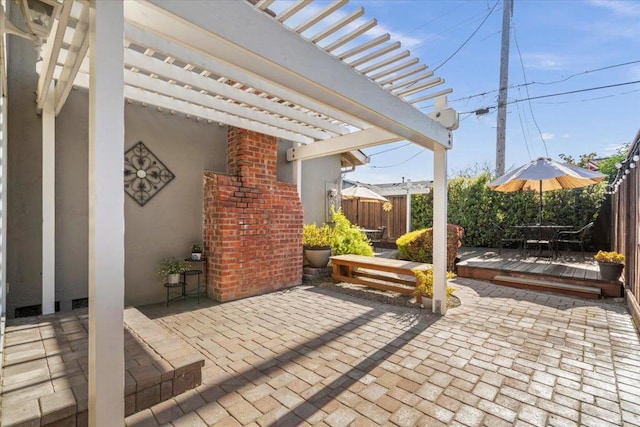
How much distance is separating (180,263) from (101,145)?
3.61 meters

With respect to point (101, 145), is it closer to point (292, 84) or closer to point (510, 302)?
point (292, 84)

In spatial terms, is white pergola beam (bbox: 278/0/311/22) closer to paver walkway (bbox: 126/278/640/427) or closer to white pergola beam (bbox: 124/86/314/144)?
white pergola beam (bbox: 124/86/314/144)

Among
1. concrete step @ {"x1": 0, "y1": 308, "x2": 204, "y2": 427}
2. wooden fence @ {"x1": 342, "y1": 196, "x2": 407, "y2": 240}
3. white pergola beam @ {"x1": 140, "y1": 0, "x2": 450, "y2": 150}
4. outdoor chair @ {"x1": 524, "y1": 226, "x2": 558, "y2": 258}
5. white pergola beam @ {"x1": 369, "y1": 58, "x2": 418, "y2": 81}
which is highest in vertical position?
white pergola beam @ {"x1": 369, "y1": 58, "x2": 418, "y2": 81}

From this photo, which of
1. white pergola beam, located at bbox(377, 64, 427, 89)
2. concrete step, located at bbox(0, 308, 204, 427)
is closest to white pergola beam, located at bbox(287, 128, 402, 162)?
white pergola beam, located at bbox(377, 64, 427, 89)

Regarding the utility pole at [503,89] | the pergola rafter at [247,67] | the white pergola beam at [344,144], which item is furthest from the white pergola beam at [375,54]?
the utility pole at [503,89]

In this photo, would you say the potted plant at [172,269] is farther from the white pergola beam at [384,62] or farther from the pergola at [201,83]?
the white pergola beam at [384,62]

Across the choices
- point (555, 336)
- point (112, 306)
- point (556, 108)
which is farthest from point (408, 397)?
point (556, 108)

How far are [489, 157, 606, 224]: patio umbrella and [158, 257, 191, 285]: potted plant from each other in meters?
7.03

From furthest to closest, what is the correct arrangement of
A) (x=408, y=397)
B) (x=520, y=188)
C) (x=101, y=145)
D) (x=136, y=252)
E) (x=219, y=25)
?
(x=520, y=188) < (x=136, y=252) < (x=408, y=397) < (x=219, y=25) < (x=101, y=145)

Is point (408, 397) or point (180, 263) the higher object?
point (180, 263)

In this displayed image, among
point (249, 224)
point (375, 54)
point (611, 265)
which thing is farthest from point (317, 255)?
point (611, 265)

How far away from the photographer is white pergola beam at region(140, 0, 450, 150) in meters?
1.80

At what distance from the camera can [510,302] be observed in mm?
4977

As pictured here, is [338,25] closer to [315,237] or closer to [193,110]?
[193,110]
